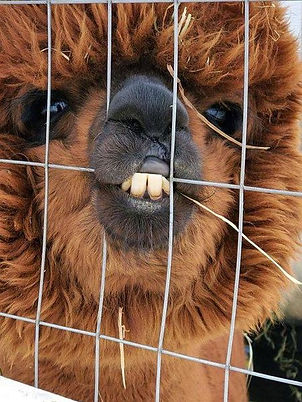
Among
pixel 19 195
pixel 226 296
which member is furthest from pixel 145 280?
pixel 19 195

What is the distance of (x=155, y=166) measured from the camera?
3.93 ft

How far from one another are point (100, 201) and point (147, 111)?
0.25 meters

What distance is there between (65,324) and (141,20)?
782 millimetres

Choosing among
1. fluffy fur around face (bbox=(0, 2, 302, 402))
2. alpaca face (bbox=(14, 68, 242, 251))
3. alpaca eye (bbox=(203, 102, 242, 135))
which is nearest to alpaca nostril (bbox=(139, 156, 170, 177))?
alpaca face (bbox=(14, 68, 242, 251))

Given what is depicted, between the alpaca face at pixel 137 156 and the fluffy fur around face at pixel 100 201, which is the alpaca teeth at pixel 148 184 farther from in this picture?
the fluffy fur around face at pixel 100 201

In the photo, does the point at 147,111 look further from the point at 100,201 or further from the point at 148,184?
the point at 100,201

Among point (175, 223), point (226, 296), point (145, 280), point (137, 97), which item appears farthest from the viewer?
point (226, 296)

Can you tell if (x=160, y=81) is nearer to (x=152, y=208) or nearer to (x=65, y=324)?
Result: (x=152, y=208)

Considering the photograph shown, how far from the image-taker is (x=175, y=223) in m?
1.33

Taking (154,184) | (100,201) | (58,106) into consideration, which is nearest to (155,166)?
(154,184)

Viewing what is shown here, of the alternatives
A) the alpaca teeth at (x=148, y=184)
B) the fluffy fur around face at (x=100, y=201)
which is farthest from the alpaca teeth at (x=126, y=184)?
the fluffy fur around face at (x=100, y=201)

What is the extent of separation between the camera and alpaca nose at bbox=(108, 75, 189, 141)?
121cm

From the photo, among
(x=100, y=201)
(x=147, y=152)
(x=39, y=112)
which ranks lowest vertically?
(x=100, y=201)

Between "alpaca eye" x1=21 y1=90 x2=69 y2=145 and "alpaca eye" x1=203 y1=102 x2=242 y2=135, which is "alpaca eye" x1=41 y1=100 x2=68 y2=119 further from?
"alpaca eye" x1=203 y1=102 x2=242 y2=135
